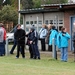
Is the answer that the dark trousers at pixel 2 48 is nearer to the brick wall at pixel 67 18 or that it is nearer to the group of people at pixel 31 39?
the group of people at pixel 31 39

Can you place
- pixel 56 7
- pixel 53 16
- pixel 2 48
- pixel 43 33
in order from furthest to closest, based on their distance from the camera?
pixel 53 16 < pixel 56 7 < pixel 43 33 < pixel 2 48

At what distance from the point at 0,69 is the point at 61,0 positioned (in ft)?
156

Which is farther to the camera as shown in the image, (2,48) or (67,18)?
(67,18)

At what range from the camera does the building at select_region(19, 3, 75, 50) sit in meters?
23.6

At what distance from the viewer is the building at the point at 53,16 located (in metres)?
23.6

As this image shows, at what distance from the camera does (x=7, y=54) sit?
2098 cm

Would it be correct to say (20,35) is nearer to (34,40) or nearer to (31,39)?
(31,39)

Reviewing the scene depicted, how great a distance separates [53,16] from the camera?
2500 centimetres

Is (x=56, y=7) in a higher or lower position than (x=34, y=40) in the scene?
higher

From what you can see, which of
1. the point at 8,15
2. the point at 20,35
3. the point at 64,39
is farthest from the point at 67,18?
the point at 8,15

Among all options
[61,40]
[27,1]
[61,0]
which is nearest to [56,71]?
[61,40]

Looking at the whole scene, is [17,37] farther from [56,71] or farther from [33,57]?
[56,71]

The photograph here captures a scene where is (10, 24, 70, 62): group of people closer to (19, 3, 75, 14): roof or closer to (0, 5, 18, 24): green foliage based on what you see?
(19, 3, 75, 14): roof

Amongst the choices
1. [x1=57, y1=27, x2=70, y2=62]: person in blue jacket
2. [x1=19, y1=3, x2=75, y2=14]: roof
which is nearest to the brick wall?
[x1=19, y1=3, x2=75, y2=14]: roof
